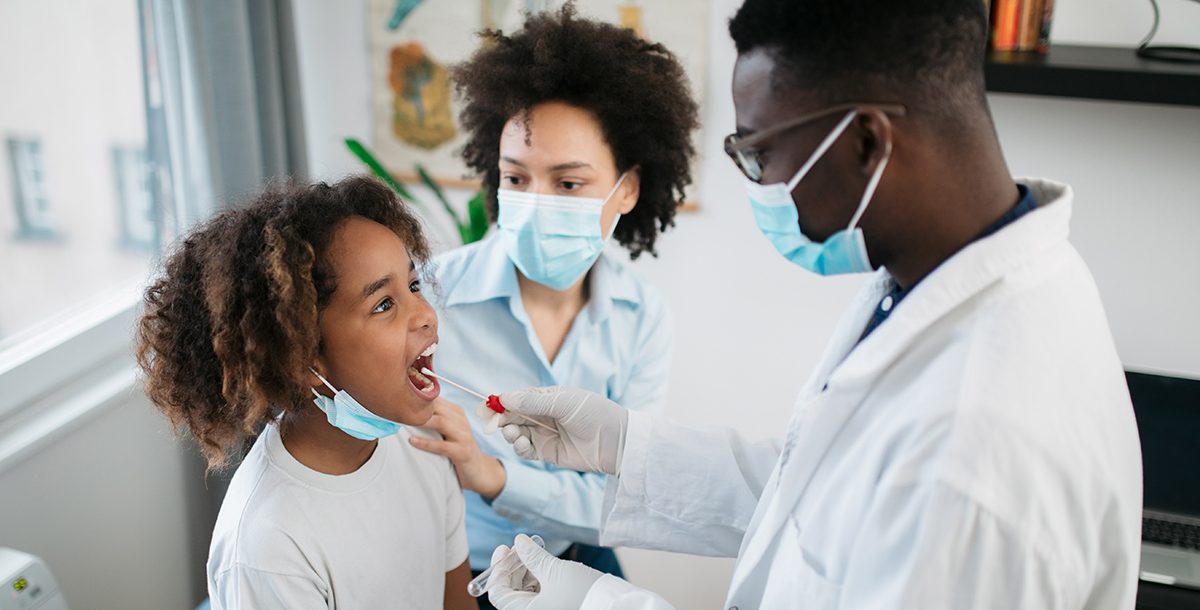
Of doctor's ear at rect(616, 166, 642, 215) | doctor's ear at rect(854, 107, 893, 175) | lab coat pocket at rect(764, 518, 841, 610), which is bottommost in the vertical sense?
lab coat pocket at rect(764, 518, 841, 610)

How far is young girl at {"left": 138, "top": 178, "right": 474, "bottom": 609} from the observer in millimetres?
1274

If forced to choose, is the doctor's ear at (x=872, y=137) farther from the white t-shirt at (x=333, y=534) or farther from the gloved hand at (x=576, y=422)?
the white t-shirt at (x=333, y=534)

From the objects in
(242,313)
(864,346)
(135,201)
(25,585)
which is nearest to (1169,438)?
(864,346)

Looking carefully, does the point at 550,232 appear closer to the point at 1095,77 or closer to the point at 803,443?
the point at 803,443

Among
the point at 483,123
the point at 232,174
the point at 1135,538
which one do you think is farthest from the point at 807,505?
the point at 232,174

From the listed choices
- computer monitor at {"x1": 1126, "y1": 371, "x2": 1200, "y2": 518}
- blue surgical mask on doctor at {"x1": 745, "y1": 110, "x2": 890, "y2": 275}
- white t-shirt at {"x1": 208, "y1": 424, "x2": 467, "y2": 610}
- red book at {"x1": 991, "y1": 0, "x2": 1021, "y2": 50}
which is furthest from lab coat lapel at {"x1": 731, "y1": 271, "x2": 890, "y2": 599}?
computer monitor at {"x1": 1126, "y1": 371, "x2": 1200, "y2": 518}

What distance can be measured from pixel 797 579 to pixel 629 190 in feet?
2.97

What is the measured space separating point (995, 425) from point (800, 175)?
34 cm

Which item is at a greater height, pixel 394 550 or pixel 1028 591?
pixel 1028 591

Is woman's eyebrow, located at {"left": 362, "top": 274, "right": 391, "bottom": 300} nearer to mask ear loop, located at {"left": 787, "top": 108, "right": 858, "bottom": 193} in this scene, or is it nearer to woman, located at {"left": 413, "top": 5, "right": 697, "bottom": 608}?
woman, located at {"left": 413, "top": 5, "right": 697, "bottom": 608}

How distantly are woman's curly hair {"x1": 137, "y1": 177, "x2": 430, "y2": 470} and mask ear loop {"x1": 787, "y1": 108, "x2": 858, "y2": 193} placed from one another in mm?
631

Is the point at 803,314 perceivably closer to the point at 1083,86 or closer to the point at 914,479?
the point at 1083,86

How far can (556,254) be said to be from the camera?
172cm

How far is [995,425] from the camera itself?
921mm
